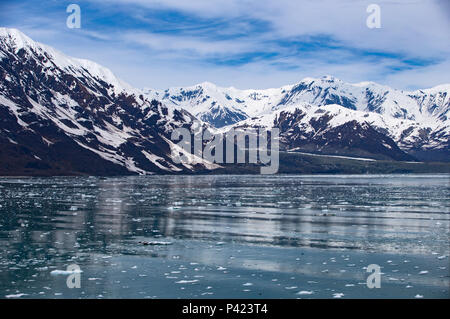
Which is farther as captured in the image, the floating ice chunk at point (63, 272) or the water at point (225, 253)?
the floating ice chunk at point (63, 272)

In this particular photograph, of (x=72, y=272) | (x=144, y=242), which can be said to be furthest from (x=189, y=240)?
(x=72, y=272)

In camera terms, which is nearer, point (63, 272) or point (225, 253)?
point (63, 272)

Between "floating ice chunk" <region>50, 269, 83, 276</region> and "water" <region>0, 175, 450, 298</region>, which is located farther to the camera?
"floating ice chunk" <region>50, 269, 83, 276</region>

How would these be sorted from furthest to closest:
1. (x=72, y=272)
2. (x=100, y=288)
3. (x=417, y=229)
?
(x=417, y=229) < (x=72, y=272) < (x=100, y=288)

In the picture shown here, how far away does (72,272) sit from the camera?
32.1 metres

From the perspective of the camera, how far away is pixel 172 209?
7369cm

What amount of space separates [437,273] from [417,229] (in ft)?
64.8

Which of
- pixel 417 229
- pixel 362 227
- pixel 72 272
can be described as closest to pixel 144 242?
pixel 72 272
